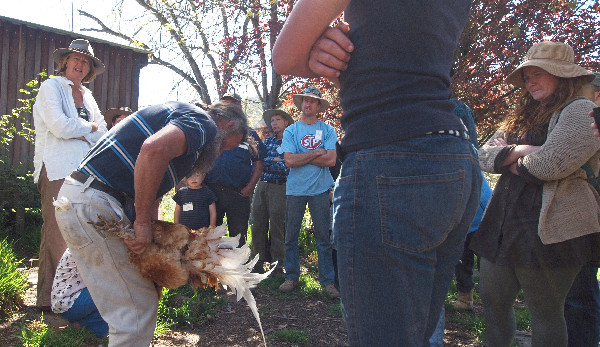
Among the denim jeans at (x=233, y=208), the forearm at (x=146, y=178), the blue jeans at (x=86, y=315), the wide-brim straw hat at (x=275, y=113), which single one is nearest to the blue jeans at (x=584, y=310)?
the forearm at (x=146, y=178)

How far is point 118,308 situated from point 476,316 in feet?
11.5

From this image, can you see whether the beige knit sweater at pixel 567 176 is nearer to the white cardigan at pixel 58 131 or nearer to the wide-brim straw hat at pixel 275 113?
the white cardigan at pixel 58 131

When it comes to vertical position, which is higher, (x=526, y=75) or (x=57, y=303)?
(x=526, y=75)

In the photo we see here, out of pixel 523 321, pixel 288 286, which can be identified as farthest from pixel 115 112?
pixel 523 321

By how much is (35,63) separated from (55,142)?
5.21 meters

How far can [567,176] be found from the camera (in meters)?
2.54

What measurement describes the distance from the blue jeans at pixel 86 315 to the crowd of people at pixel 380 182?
0.01 meters

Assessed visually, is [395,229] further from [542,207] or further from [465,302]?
[465,302]

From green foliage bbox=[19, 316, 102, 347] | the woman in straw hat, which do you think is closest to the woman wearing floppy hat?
green foliage bbox=[19, 316, 102, 347]

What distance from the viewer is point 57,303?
122 inches

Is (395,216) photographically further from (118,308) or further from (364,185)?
(118,308)

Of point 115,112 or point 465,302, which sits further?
point 115,112

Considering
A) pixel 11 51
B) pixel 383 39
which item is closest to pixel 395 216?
pixel 383 39

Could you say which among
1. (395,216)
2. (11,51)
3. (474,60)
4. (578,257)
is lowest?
(578,257)
